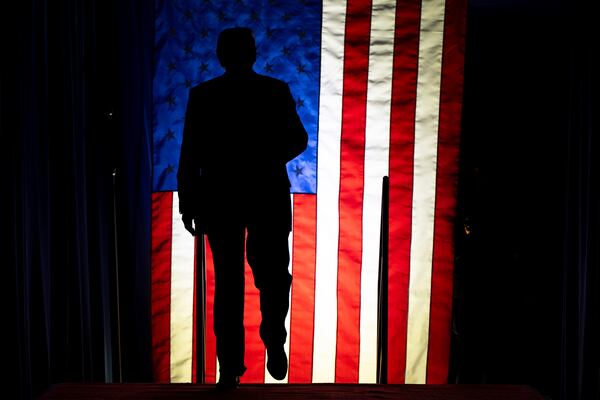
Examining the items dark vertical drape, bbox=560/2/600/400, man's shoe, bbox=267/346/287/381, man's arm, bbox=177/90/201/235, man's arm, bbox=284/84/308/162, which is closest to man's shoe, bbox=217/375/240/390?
man's shoe, bbox=267/346/287/381

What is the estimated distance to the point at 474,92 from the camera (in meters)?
2.57

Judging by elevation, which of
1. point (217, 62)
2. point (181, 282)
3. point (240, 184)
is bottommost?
point (181, 282)

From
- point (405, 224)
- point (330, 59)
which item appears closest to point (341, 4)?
point (330, 59)

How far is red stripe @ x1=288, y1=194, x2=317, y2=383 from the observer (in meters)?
2.35

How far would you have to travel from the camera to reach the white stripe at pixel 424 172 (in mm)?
2336

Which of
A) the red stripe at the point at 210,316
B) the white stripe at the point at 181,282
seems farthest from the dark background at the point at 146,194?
the red stripe at the point at 210,316

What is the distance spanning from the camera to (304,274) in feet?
7.72

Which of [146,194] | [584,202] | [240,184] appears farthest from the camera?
[146,194]

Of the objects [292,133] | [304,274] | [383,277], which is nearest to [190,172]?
[292,133]

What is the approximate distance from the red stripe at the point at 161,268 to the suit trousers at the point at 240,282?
902mm

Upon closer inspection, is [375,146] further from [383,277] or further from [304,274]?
[383,277]

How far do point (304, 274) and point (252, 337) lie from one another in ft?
1.17

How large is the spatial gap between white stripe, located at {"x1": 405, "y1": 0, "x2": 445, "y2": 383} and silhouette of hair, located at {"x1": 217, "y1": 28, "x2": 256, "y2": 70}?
3.58 ft

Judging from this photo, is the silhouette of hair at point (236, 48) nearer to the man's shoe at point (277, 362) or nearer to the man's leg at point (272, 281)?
the man's leg at point (272, 281)
